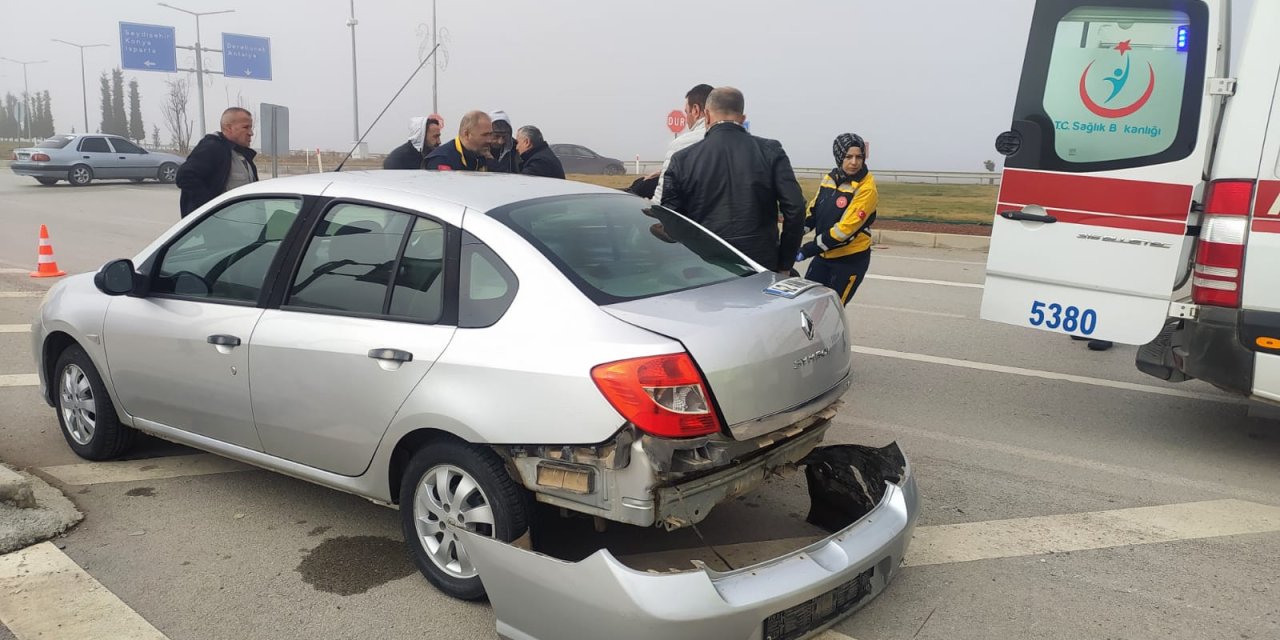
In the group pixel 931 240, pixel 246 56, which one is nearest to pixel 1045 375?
pixel 931 240

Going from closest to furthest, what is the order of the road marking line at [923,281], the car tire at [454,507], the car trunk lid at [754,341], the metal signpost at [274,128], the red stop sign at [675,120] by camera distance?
the car trunk lid at [754,341]
the car tire at [454,507]
the road marking line at [923,281]
the metal signpost at [274,128]
the red stop sign at [675,120]

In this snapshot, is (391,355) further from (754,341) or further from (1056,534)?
(1056,534)

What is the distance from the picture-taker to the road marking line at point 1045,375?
5977mm

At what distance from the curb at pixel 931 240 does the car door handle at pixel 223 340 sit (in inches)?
483

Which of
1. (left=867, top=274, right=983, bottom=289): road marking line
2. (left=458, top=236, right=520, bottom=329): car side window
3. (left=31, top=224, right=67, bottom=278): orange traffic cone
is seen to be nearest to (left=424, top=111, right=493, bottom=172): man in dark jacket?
(left=458, top=236, right=520, bottom=329): car side window

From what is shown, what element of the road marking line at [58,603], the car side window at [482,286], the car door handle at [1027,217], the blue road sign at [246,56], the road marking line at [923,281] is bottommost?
the road marking line at [58,603]

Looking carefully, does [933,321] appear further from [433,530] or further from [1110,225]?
[433,530]

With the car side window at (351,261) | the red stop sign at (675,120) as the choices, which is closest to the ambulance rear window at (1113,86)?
the car side window at (351,261)

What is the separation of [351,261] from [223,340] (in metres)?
0.68

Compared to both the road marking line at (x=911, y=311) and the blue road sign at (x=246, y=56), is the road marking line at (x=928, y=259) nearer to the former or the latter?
the road marking line at (x=911, y=311)

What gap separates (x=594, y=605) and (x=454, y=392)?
89 centimetres

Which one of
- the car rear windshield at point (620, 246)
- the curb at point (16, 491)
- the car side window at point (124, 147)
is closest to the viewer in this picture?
the car rear windshield at point (620, 246)

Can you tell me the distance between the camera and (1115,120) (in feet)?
15.8

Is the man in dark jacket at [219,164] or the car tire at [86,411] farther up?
the man in dark jacket at [219,164]
